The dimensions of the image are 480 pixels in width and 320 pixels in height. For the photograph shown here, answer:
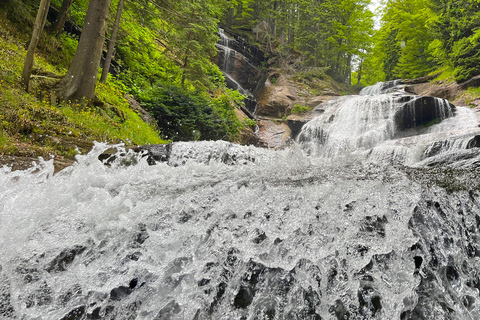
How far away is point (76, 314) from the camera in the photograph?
185cm

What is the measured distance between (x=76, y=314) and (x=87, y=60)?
6970mm

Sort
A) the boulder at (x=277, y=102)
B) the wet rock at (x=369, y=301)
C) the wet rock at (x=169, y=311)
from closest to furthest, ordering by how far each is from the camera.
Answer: the wet rock at (x=169, y=311)
the wet rock at (x=369, y=301)
the boulder at (x=277, y=102)

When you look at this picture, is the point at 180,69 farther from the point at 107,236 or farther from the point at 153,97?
the point at 107,236

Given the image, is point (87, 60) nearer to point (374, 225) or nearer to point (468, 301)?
point (374, 225)

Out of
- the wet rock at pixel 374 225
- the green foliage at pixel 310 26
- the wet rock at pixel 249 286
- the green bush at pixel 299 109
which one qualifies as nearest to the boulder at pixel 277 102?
the green bush at pixel 299 109

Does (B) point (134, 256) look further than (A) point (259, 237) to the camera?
No

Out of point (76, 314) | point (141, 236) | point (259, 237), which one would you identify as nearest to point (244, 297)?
point (259, 237)

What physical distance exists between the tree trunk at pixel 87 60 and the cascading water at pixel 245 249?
14.8 ft

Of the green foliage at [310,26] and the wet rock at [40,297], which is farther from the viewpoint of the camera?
the green foliage at [310,26]

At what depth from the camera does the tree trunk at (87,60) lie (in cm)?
705

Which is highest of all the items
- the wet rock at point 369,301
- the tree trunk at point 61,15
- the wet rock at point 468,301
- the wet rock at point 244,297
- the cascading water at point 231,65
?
the cascading water at point 231,65

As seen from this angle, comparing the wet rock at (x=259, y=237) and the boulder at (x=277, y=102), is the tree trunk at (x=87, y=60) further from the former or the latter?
the boulder at (x=277, y=102)

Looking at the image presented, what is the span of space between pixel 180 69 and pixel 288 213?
1087cm

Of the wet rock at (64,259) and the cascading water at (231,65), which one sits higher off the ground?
the cascading water at (231,65)
